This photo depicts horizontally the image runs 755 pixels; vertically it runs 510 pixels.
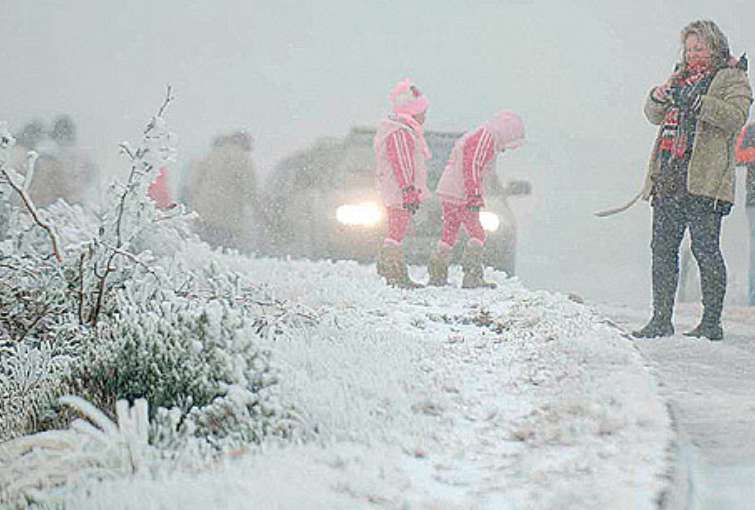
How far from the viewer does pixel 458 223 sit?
120 inches

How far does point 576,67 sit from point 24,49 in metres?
1.85

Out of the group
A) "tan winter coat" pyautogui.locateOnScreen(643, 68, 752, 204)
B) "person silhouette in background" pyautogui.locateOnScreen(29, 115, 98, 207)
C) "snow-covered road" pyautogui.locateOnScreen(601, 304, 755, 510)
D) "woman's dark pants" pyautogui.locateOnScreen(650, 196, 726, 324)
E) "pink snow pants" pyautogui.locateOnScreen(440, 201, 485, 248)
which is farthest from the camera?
"person silhouette in background" pyautogui.locateOnScreen(29, 115, 98, 207)

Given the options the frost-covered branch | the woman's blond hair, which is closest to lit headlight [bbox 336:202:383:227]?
the frost-covered branch

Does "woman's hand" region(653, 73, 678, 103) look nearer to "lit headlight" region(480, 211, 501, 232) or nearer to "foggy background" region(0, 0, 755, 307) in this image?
"foggy background" region(0, 0, 755, 307)

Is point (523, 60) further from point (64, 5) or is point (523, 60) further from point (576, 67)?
point (64, 5)

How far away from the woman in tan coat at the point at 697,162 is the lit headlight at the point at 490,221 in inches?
23.9

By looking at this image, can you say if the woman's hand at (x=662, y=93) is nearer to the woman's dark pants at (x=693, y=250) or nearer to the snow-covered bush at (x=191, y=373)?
the woman's dark pants at (x=693, y=250)

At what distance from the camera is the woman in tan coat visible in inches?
95.3

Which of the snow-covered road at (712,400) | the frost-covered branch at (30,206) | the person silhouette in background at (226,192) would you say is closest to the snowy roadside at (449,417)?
the snow-covered road at (712,400)

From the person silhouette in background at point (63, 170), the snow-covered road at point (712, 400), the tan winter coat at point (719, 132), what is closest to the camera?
the snow-covered road at point (712, 400)

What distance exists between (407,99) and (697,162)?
3.25 ft

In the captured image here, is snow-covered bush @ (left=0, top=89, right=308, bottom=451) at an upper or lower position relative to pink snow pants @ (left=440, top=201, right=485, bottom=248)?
lower

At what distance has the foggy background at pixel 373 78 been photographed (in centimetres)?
279

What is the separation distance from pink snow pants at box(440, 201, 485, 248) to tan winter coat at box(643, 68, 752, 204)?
0.74 metres
